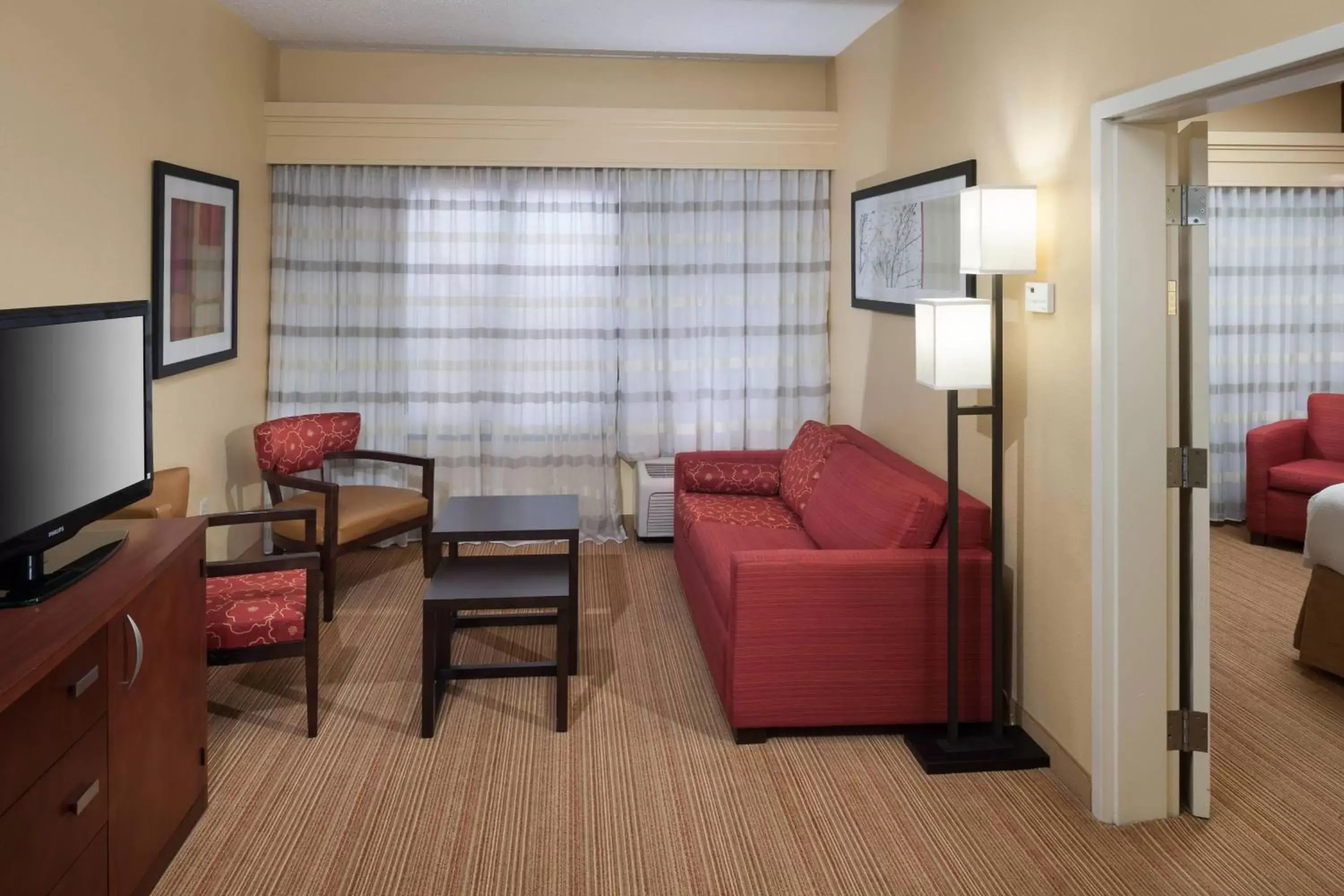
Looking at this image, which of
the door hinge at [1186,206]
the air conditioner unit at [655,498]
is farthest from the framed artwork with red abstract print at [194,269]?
the door hinge at [1186,206]

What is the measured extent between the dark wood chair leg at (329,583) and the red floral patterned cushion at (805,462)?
205cm

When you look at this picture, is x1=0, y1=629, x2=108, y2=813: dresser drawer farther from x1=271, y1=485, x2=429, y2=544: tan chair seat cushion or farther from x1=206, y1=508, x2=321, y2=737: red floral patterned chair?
x1=271, y1=485, x2=429, y2=544: tan chair seat cushion

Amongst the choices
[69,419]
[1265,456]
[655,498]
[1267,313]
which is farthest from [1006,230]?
[1267,313]

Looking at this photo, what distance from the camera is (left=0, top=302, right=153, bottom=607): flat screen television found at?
2258 mm

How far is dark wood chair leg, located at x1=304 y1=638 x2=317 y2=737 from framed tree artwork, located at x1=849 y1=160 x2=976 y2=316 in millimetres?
2552

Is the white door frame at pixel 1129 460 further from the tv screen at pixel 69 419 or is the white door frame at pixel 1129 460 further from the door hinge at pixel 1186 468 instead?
the tv screen at pixel 69 419

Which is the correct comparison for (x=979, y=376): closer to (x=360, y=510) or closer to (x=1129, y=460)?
(x=1129, y=460)

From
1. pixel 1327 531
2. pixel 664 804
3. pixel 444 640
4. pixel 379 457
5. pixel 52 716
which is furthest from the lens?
pixel 379 457

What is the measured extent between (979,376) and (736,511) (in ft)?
5.96

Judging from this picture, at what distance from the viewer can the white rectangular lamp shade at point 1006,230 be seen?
3164mm

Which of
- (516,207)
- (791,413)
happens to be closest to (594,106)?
(516,207)

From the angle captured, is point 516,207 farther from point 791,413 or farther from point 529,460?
point 791,413

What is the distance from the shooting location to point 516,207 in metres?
5.93

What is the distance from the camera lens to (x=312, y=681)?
3.53 meters
